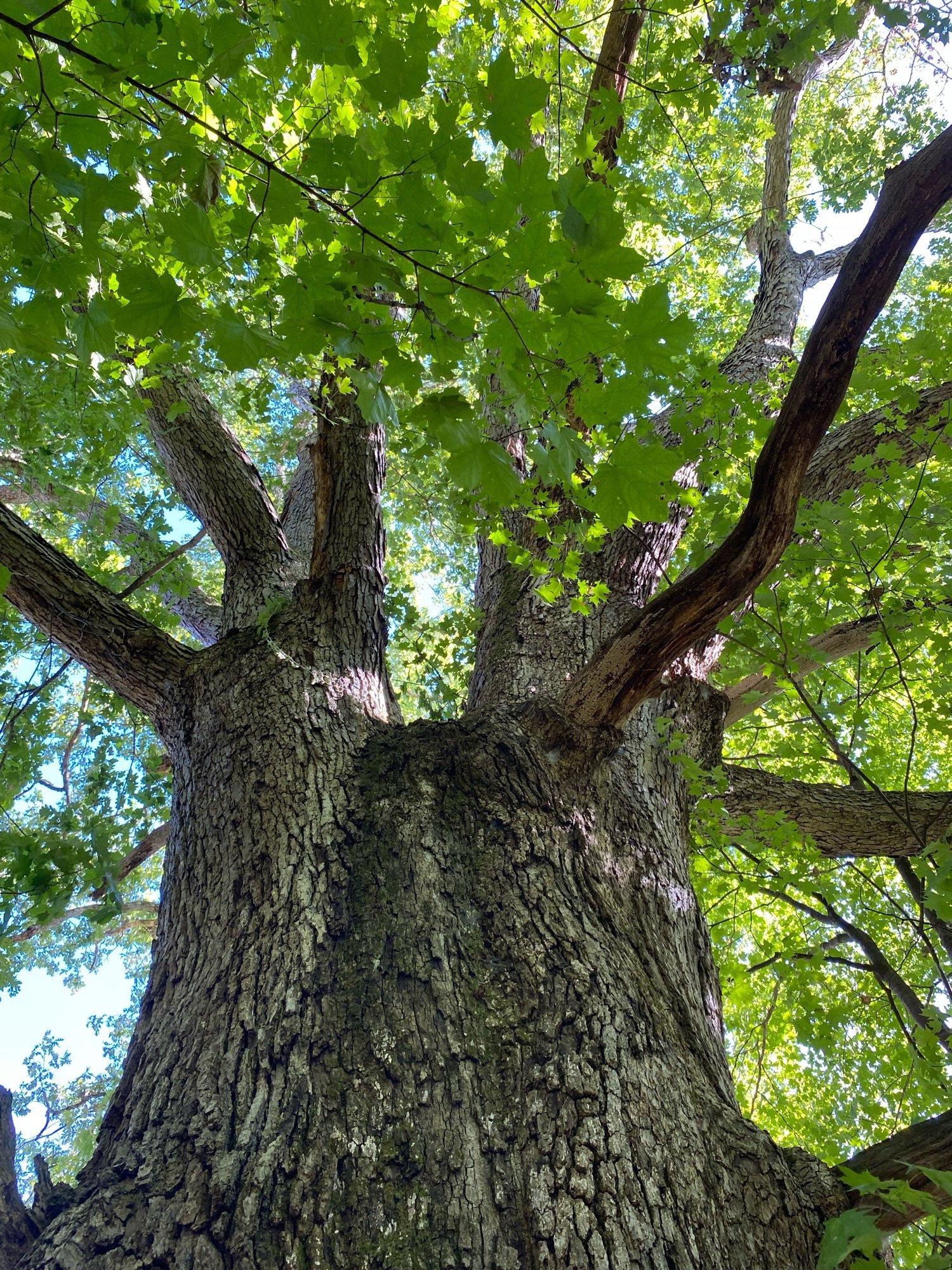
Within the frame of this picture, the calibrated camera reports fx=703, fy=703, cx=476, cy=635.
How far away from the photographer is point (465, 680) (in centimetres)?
440

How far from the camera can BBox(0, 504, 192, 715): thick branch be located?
8.42 feet

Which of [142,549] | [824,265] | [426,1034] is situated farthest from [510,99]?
[824,265]

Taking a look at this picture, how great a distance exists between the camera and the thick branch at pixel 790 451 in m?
1.51

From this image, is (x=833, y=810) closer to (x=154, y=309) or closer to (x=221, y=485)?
(x=154, y=309)

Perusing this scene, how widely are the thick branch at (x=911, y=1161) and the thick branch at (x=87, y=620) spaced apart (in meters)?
2.56

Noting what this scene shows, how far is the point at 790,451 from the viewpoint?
5.66 feet

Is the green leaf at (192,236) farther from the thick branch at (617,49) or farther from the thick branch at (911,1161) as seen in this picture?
the thick branch at (911,1161)

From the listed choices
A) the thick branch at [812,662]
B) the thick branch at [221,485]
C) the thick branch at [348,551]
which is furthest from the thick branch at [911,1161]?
the thick branch at [221,485]

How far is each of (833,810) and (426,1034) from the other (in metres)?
2.43

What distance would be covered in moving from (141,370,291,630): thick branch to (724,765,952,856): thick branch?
2.52 meters

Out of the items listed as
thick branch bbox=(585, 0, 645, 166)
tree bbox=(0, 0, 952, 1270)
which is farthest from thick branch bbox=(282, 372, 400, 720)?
thick branch bbox=(585, 0, 645, 166)

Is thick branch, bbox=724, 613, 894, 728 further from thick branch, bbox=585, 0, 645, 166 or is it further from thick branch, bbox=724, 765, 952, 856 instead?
thick branch, bbox=585, 0, 645, 166

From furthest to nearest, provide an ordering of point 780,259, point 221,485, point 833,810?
1. point 780,259
2. point 221,485
3. point 833,810

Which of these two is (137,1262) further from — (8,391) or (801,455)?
(8,391)
